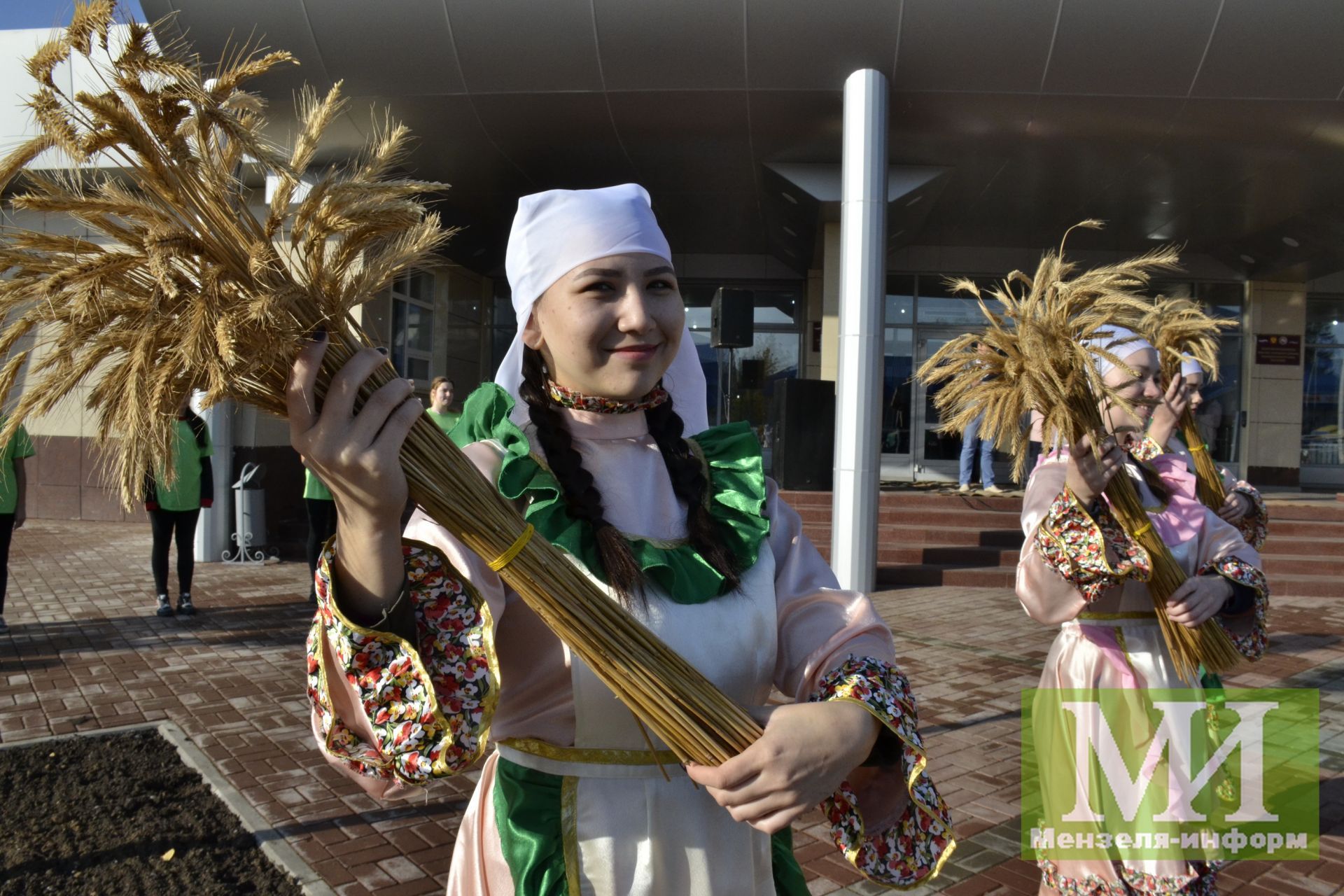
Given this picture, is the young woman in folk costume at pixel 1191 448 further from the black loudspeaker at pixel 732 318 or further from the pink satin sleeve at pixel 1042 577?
the black loudspeaker at pixel 732 318

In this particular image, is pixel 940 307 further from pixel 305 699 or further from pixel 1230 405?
pixel 305 699

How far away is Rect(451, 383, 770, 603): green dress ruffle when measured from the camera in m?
1.55

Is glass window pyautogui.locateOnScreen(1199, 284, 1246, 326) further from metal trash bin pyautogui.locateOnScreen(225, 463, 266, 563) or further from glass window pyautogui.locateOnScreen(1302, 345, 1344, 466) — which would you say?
metal trash bin pyautogui.locateOnScreen(225, 463, 266, 563)

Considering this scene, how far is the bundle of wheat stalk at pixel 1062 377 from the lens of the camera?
108 inches

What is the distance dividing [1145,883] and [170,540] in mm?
7493

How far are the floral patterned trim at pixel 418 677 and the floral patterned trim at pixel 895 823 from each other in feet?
1.69

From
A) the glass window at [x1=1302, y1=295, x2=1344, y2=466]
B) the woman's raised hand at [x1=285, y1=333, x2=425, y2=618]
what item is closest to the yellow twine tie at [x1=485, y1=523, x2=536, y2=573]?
the woman's raised hand at [x1=285, y1=333, x2=425, y2=618]

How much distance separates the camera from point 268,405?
1.29 meters

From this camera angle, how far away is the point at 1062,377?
2785mm

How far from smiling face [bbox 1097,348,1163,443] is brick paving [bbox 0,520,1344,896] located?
1673 millimetres

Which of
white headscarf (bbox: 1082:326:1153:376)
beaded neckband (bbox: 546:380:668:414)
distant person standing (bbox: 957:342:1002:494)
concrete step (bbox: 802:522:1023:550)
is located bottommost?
concrete step (bbox: 802:522:1023:550)

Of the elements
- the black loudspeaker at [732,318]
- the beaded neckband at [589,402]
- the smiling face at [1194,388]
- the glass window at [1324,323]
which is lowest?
the beaded neckband at [589,402]

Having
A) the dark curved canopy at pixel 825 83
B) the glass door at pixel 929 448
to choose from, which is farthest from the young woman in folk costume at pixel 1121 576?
the glass door at pixel 929 448

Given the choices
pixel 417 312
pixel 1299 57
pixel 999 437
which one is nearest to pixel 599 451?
pixel 999 437
